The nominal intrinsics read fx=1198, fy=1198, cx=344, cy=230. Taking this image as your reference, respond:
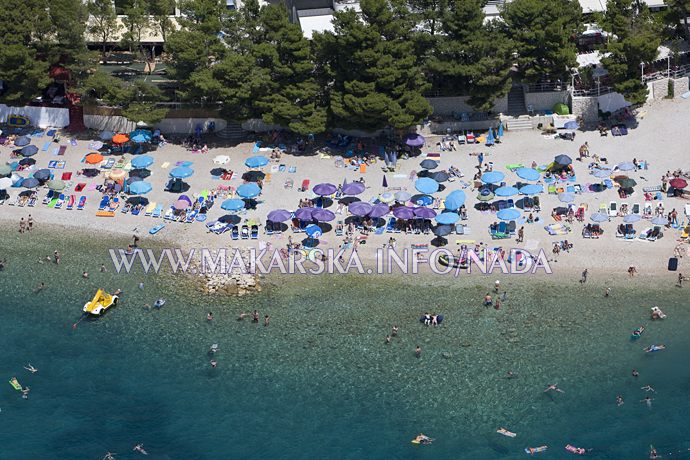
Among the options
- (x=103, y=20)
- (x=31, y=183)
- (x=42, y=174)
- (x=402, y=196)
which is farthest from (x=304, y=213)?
(x=103, y=20)

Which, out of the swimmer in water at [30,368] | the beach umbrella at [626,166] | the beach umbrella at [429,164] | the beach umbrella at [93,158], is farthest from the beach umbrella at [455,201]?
the swimmer in water at [30,368]

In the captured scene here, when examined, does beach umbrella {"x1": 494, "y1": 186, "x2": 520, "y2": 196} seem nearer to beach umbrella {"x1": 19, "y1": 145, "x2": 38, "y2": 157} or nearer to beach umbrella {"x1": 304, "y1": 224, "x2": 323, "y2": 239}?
beach umbrella {"x1": 304, "y1": 224, "x2": 323, "y2": 239}

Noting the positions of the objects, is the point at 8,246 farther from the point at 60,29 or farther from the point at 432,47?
the point at 432,47

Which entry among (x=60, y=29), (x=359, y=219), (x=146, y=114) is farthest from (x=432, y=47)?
(x=60, y=29)

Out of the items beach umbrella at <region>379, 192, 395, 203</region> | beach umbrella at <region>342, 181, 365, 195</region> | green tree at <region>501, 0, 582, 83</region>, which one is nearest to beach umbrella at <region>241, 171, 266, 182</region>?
beach umbrella at <region>342, 181, 365, 195</region>

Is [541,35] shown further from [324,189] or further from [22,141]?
[22,141]

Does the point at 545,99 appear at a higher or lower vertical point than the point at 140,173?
higher
